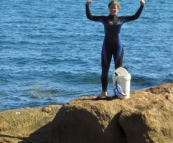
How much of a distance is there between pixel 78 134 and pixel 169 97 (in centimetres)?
158

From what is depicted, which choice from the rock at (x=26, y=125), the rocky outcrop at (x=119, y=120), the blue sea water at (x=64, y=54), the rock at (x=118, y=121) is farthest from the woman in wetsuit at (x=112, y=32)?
the blue sea water at (x=64, y=54)

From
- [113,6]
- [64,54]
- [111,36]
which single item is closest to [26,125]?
[111,36]

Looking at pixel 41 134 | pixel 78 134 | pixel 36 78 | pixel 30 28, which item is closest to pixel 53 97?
pixel 36 78

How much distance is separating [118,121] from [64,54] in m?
11.8

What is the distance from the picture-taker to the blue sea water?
1365cm

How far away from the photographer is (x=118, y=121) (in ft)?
23.7

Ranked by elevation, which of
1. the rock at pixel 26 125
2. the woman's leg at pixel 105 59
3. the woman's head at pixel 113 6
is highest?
the woman's head at pixel 113 6

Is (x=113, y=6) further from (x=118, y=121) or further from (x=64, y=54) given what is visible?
(x=64, y=54)

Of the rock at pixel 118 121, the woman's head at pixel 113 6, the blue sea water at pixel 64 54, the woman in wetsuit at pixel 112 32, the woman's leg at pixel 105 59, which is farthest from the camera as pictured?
the blue sea water at pixel 64 54

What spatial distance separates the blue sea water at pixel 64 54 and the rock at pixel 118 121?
4.40 metres

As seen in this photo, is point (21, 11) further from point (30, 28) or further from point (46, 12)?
point (30, 28)

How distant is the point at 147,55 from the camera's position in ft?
61.2

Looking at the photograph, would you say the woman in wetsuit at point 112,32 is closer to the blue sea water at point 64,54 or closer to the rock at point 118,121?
the rock at point 118,121

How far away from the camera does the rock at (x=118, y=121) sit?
7.02 meters
